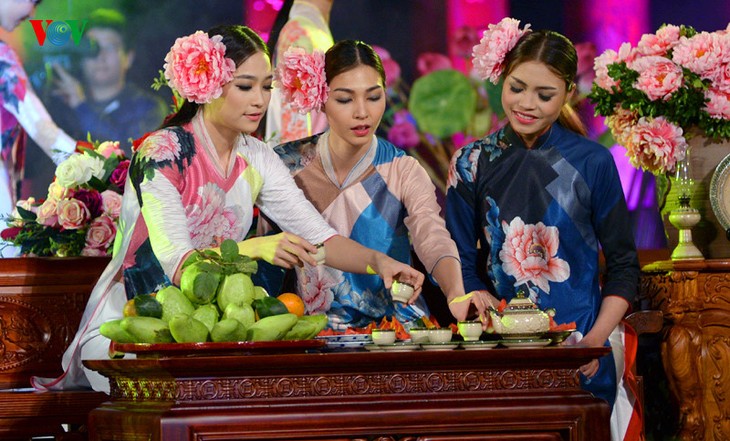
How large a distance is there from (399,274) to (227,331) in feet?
2.83

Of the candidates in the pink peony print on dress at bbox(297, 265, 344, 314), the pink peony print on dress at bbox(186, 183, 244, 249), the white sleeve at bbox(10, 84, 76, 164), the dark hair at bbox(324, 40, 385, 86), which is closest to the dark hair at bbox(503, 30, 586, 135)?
the dark hair at bbox(324, 40, 385, 86)

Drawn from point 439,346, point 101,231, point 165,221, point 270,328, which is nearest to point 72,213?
point 101,231

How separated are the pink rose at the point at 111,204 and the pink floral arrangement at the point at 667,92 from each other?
1728 mm

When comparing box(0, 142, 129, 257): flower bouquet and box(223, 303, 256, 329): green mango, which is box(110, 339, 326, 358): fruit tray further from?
box(0, 142, 129, 257): flower bouquet

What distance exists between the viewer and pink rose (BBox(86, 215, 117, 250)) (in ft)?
13.9

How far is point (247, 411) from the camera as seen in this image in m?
2.59

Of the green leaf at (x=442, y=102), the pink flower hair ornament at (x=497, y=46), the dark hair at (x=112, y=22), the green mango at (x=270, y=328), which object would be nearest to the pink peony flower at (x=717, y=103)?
the pink flower hair ornament at (x=497, y=46)

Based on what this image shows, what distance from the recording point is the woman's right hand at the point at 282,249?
3330 millimetres

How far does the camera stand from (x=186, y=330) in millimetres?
2602

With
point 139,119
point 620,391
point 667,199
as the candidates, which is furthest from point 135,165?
point 139,119

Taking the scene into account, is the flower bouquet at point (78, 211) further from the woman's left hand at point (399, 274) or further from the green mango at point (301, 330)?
the green mango at point (301, 330)

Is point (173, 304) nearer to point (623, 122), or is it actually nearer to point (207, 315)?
point (207, 315)

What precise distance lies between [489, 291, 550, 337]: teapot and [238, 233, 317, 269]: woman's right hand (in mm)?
646

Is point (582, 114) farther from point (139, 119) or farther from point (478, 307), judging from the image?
point (478, 307)
